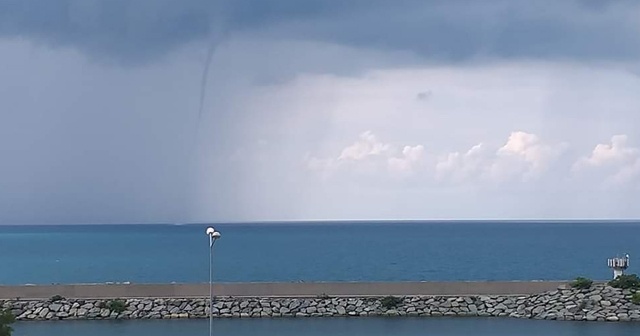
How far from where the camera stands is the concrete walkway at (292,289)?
1575 inches

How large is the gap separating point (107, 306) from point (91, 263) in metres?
72.1

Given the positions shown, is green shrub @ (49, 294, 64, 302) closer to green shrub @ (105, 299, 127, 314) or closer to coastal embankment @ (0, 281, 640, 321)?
coastal embankment @ (0, 281, 640, 321)

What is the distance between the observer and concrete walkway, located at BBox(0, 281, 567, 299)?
40000mm

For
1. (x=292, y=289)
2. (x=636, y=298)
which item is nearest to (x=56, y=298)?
(x=292, y=289)

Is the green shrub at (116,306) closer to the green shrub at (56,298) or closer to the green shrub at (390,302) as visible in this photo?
the green shrub at (56,298)

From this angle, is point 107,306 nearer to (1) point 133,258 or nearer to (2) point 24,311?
(2) point 24,311

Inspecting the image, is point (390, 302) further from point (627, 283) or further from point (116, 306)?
point (116, 306)

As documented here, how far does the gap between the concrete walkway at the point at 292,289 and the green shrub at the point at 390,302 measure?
4.14ft

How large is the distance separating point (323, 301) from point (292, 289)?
6.01 feet

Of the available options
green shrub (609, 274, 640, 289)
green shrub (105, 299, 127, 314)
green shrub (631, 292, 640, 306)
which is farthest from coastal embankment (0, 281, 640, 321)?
green shrub (609, 274, 640, 289)

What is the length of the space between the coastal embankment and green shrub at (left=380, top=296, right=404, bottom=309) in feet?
0.13

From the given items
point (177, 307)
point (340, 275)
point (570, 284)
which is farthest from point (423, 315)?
point (340, 275)

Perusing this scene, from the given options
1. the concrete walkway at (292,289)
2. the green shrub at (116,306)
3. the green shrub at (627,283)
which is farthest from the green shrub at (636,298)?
the green shrub at (116,306)

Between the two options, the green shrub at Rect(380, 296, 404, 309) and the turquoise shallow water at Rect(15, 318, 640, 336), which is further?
the green shrub at Rect(380, 296, 404, 309)
